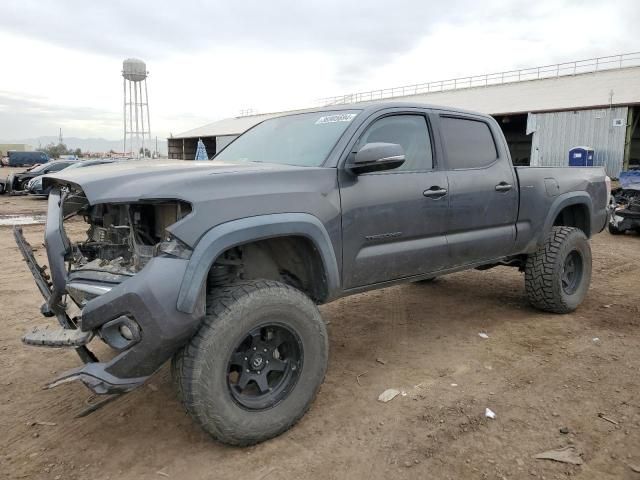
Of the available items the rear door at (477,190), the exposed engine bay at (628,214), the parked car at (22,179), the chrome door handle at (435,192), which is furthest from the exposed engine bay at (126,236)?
the parked car at (22,179)

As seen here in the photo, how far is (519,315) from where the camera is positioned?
5211 mm

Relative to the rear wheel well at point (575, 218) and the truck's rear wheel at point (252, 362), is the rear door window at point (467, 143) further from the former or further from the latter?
the truck's rear wheel at point (252, 362)

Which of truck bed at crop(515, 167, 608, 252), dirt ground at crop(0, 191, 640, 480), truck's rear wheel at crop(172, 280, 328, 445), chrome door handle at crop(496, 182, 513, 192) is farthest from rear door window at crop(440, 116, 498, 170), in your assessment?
truck's rear wheel at crop(172, 280, 328, 445)

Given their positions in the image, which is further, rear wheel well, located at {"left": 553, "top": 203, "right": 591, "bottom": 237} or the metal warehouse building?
the metal warehouse building

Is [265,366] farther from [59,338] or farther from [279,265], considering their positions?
[59,338]

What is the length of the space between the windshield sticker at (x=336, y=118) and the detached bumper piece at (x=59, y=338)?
2153 millimetres

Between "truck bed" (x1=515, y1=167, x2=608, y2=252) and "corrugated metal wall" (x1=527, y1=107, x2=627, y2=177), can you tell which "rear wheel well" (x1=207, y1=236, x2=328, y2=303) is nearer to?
"truck bed" (x1=515, y1=167, x2=608, y2=252)

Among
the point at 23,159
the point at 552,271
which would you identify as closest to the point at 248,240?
the point at 552,271

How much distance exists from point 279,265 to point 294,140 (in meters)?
1.03

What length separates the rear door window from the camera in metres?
4.15

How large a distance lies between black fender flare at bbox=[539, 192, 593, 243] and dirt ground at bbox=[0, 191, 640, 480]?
0.94 meters

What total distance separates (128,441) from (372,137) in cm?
Result: 249

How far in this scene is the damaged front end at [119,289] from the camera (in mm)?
2441

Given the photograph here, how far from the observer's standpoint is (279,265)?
3311 millimetres
